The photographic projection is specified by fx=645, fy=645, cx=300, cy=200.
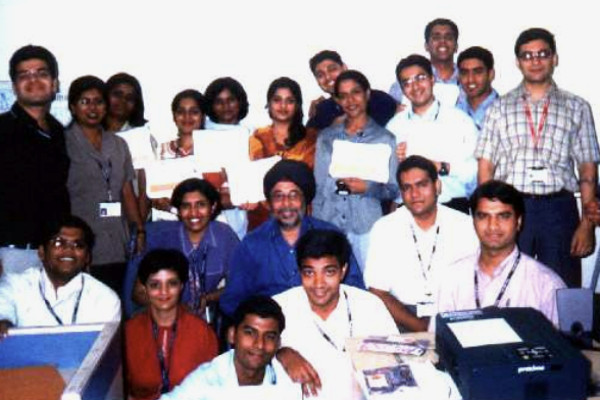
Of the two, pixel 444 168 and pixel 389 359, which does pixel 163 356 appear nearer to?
pixel 389 359

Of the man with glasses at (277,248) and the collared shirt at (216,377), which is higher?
the man with glasses at (277,248)

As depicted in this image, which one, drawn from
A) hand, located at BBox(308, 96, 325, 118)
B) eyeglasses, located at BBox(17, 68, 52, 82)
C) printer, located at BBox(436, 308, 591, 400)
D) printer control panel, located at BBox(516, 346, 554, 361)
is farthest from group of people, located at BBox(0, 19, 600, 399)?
printer control panel, located at BBox(516, 346, 554, 361)

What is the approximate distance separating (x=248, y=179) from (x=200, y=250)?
542mm

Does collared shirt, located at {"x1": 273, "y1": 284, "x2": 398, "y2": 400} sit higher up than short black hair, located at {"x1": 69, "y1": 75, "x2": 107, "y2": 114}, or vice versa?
short black hair, located at {"x1": 69, "y1": 75, "x2": 107, "y2": 114}

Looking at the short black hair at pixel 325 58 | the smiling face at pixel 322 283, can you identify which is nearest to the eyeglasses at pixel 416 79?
the short black hair at pixel 325 58

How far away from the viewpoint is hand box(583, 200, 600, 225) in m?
3.63

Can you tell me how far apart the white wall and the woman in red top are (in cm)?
238

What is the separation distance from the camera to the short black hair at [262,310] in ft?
8.80

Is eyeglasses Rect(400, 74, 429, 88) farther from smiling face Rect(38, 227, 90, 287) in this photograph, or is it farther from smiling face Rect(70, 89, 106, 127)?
smiling face Rect(38, 227, 90, 287)

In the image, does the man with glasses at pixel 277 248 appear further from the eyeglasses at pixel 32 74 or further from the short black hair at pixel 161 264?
the eyeglasses at pixel 32 74

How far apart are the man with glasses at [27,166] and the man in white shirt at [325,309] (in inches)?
54.9

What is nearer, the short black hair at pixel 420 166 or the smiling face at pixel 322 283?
the smiling face at pixel 322 283

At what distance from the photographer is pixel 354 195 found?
12.8 feet

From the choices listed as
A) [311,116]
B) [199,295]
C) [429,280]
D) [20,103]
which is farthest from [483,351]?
[311,116]
